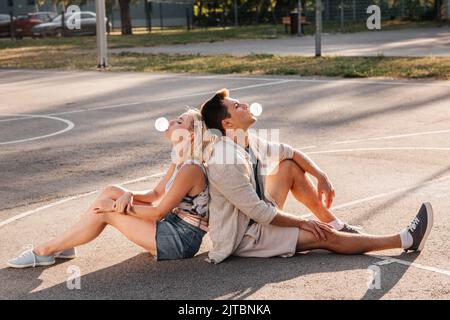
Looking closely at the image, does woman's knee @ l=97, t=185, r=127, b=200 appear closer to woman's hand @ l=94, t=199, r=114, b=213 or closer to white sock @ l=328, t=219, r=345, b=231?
woman's hand @ l=94, t=199, r=114, b=213

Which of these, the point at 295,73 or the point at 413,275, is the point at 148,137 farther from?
the point at 295,73

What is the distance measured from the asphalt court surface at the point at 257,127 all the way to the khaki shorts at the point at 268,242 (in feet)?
0.23

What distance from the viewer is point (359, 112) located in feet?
48.2

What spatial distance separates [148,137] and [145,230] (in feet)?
21.4

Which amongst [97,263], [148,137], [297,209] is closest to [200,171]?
[97,263]

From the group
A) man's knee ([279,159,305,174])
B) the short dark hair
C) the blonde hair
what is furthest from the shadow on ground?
the short dark hair

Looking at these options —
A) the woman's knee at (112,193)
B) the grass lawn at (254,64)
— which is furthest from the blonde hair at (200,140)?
the grass lawn at (254,64)

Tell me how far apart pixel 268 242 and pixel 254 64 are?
59.2ft

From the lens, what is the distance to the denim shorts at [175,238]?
6402 millimetres

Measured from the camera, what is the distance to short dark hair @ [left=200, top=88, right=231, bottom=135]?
20.8ft

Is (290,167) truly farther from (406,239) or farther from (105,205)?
(105,205)

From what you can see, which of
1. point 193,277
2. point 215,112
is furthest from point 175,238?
point 215,112

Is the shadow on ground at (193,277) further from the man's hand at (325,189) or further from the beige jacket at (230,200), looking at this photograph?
the man's hand at (325,189)
